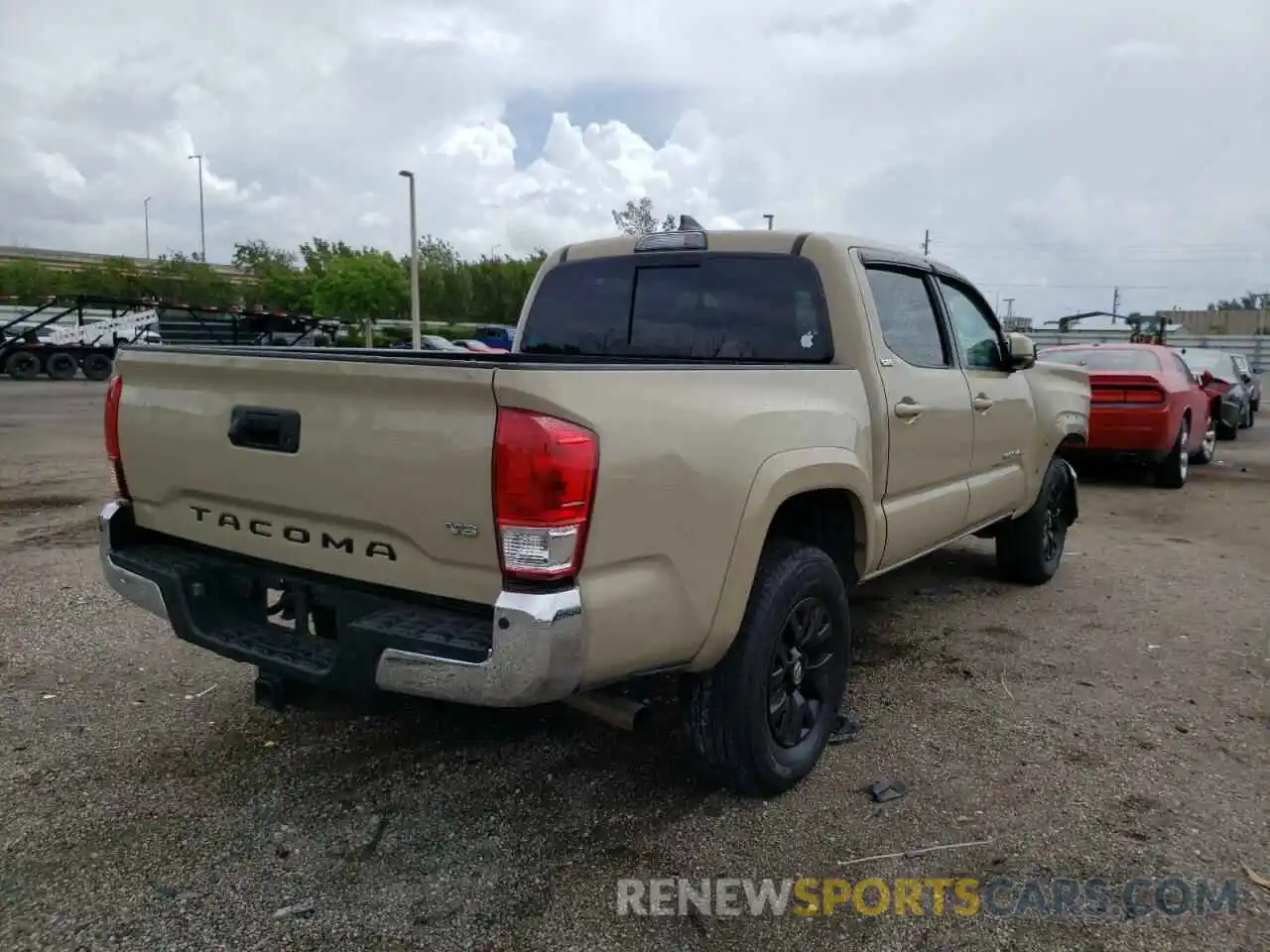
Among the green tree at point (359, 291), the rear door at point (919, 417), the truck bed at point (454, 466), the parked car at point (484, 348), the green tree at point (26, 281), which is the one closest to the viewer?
Answer: the truck bed at point (454, 466)

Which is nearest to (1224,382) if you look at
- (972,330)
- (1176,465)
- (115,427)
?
(1176,465)

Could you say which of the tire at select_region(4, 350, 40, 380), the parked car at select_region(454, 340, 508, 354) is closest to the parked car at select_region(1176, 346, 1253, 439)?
the parked car at select_region(454, 340, 508, 354)

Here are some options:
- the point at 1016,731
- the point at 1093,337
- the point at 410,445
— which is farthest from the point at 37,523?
the point at 1093,337

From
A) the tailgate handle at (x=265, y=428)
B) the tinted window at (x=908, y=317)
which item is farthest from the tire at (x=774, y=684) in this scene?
the tailgate handle at (x=265, y=428)

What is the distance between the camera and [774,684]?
3.23 metres

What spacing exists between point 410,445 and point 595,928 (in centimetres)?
137

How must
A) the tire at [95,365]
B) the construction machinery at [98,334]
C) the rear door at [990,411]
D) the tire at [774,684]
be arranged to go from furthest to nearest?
the tire at [95,365] → the construction machinery at [98,334] → the rear door at [990,411] → the tire at [774,684]

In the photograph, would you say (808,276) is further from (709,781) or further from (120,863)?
(120,863)

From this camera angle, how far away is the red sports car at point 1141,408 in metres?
9.69

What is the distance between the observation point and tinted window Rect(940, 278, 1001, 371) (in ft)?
15.9

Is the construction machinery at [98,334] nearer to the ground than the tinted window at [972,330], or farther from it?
nearer to the ground

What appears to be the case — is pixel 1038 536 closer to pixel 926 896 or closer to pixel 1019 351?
pixel 1019 351

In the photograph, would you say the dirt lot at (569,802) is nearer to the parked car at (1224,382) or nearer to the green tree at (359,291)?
the parked car at (1224,382)

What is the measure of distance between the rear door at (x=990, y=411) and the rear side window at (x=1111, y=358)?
538 centimetres
